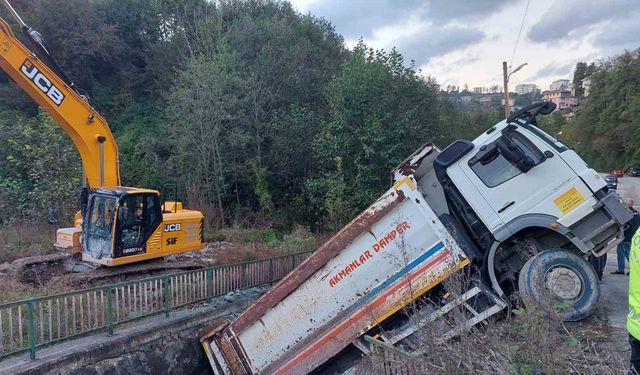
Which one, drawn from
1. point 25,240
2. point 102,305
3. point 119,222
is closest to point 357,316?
point 102,305

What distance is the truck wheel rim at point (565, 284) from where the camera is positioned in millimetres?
5863

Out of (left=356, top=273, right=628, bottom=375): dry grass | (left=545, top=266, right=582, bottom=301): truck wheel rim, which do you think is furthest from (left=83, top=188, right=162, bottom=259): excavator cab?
(left=545, top=266, right=582, bottom=301): truck wheel rim

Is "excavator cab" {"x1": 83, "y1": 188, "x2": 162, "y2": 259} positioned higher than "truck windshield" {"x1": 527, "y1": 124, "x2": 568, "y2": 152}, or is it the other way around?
"truck windshield" {"x1": 527, "y1": 124, "x2": 568, "y2": 152}

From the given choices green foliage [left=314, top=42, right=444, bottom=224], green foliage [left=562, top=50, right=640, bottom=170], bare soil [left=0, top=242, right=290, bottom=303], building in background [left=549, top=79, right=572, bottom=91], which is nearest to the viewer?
bare soil [left=0, top=242, right=290, bottom=303]

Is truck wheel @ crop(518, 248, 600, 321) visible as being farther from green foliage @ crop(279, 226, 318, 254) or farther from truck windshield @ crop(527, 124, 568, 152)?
green foliage @ crop(279, 226, 318, 254)

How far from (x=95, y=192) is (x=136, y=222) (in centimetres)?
100

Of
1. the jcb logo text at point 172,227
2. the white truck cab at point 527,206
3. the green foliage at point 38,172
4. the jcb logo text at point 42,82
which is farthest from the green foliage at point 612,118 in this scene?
the jcb logo text at point 42,82

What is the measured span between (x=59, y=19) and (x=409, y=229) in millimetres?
23353

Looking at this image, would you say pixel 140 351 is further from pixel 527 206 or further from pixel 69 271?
pixel 527 206

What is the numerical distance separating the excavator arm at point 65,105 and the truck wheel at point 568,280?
8.41 meters

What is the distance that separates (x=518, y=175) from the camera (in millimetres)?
6184

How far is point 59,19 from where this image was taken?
2333 cm

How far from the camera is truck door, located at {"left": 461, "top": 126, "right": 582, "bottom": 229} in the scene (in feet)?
19.7

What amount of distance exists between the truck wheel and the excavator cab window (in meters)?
7.10
